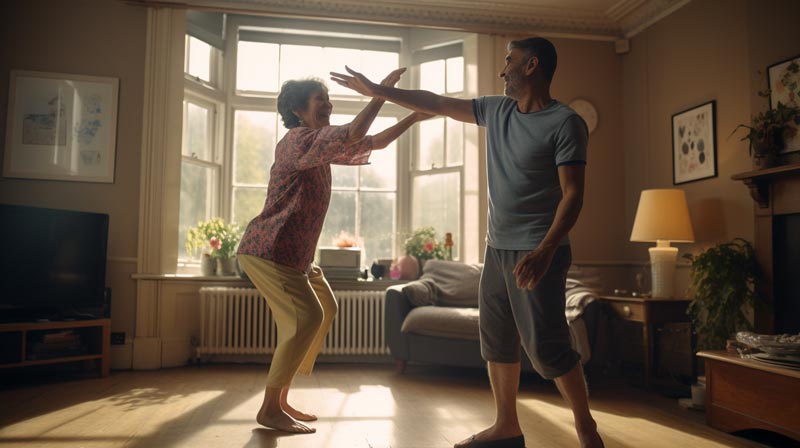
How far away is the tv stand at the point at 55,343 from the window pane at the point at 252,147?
5.25ft

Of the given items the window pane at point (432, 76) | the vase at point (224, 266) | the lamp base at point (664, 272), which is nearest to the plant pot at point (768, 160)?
the lamp base at point (664, 272)

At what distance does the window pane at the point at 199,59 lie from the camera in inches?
184

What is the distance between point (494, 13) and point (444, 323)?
98.9 inches

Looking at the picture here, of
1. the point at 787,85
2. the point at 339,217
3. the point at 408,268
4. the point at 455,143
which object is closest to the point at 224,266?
the point at 339,217

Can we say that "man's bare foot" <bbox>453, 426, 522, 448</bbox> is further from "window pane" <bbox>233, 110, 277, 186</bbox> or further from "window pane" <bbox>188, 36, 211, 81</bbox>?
"window pane" <bbox>188, 36, 211, 81</bbox>

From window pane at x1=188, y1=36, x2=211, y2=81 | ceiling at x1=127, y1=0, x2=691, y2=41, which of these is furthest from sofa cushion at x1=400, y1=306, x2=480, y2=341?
window pane at x1=188, y1=36, x2=211, y2=81

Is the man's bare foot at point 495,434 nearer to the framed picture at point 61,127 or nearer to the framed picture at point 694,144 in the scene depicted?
the framed picture at point 694,144

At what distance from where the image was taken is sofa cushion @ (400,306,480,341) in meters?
3.82

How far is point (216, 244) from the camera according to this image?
4.47 metres

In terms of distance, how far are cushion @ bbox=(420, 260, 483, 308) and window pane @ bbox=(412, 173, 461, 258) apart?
49cm

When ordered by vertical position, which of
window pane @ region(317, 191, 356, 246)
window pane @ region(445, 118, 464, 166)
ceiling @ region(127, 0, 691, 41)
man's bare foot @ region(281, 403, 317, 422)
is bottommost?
man's bare foot @ region(281, 403, 317, 422)

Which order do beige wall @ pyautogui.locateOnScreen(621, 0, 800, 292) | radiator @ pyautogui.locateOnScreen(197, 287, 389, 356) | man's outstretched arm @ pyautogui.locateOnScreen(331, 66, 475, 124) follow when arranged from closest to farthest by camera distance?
man's outstretched arm @ pyautogui.locateOnScreen(331, 66, 475, 124) < beige wall @ pyautogui.locateOnScreen(621, 0, 800, 292) < radiator @ pyautogui.locateOnScreen(197, 287, 389, 356)

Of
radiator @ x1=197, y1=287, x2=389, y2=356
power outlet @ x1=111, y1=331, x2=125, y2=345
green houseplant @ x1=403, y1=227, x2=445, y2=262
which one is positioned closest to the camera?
power outlet @ x1=111, y1=331, x2=125, y2=345

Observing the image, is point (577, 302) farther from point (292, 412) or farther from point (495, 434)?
point (292, 412)
